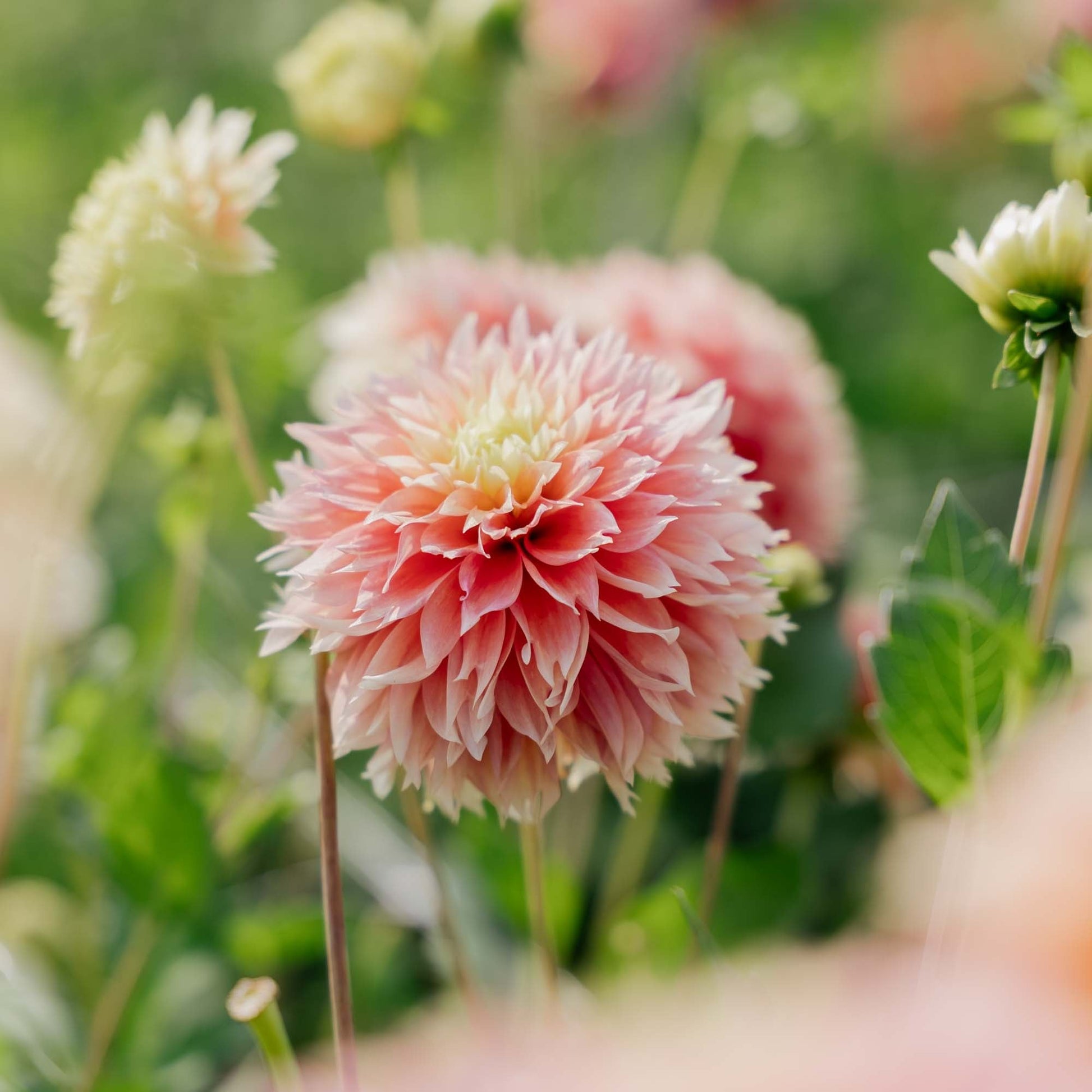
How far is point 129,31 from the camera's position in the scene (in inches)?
53.4

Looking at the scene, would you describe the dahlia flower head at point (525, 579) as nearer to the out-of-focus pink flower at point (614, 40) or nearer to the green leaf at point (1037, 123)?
the green leaf at point (1037, 123)

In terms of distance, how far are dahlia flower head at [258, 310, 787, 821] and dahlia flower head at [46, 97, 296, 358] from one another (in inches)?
2.9

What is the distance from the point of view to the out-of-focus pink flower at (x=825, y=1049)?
16 centimetres

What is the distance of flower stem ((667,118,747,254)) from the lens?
1.09 m

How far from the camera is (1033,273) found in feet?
0.91

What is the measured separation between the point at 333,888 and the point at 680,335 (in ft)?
0.82

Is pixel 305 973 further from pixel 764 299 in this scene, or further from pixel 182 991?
pixel 764 299

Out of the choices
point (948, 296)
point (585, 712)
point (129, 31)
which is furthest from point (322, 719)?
point (129, 31)

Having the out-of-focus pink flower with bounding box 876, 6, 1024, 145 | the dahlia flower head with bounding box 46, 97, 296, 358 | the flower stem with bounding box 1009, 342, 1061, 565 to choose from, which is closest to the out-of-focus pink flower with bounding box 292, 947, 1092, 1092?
the flower stem with bounding box 1009, 342, 1061, 565

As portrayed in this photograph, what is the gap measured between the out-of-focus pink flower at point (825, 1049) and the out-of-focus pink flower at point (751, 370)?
0.19m

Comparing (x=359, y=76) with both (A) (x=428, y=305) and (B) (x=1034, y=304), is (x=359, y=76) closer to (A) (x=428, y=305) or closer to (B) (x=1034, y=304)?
(A) (x=428, y=305)

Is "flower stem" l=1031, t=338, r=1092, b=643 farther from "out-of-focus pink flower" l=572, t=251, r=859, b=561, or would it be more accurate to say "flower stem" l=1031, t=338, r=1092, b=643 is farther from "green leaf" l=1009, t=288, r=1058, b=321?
"out-of-focus pink flower" l=572, t=251, r=859, b=561

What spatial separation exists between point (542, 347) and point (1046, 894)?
18 cm

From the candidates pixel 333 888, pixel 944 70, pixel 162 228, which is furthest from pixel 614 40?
pixel 333 888
